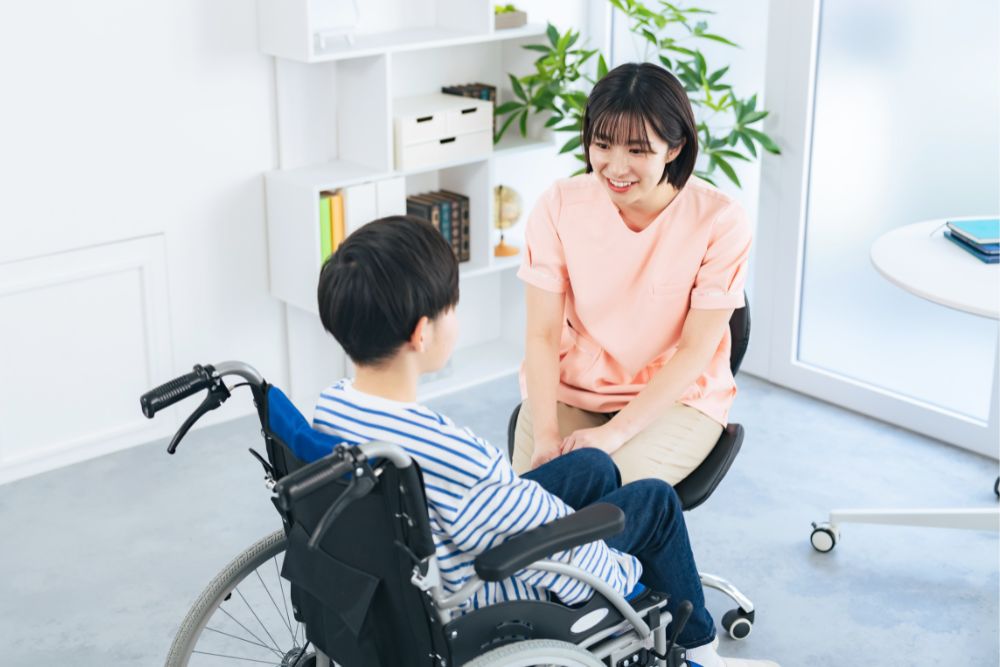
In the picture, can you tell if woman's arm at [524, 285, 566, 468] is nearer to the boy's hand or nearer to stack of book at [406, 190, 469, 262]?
the boy's hand

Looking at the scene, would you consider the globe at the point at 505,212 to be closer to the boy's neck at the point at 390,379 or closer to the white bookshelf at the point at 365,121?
the white bookshelf at the point at 365,121

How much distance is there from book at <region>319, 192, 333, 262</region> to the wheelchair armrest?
187 centimetres

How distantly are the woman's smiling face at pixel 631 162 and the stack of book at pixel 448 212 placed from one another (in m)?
1.42

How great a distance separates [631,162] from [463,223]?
1.59m

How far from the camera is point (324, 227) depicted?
11.0ft

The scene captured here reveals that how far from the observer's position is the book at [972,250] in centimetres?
251

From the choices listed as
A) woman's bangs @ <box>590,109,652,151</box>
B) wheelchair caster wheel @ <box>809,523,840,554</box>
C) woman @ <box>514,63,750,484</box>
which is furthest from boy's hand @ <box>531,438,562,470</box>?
wheelchair caster wheel @ <box>809,523,840,554</box>

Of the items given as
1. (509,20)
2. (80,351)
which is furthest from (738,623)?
(509,20)

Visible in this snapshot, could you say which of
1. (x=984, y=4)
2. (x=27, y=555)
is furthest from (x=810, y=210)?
(x=27, y=555)

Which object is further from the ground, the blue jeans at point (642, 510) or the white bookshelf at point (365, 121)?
the white bookshelf at point (365, 121)

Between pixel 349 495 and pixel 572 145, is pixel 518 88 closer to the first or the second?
pixel 572 145

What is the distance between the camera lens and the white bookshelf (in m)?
3.29

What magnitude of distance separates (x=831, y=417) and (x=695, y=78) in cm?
104

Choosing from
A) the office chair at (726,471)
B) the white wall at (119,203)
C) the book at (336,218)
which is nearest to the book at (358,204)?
the book at (336,218)
